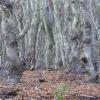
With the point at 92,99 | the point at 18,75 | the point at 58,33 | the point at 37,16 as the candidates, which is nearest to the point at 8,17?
the point at 18,75

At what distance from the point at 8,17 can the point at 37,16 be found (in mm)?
9495

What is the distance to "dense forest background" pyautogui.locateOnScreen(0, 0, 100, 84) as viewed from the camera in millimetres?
13324

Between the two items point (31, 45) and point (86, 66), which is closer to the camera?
point (86, 66)

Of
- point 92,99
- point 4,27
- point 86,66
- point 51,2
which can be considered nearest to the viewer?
point 92,99

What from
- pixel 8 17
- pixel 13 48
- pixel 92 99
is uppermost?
pixel 8 17

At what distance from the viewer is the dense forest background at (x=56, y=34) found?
13.3 meters

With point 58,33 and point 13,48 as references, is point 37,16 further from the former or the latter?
point 13,48

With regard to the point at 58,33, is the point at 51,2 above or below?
above

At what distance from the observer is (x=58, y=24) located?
74.3ft

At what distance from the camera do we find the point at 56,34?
939 inches

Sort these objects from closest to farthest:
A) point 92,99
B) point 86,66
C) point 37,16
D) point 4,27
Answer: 1. point 92,99
2. point 4,27
3. point 86,66
4. point 37,16

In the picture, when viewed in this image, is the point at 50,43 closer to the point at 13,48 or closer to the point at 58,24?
the point at 58,24

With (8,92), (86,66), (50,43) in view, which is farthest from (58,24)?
(8,92)

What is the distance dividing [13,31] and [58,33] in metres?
11.5
